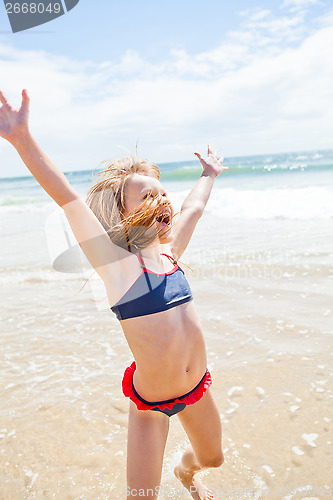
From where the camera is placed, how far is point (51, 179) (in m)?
1.75

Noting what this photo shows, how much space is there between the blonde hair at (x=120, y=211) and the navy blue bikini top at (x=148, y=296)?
4.3 inches

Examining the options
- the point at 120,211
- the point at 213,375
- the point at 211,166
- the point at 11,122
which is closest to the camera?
the point at 11,122

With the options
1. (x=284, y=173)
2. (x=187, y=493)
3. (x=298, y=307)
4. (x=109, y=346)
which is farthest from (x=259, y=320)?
(x=284, y=173)

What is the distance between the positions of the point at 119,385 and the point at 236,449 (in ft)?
3.76

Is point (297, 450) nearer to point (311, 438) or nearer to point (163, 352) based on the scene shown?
point (311, 438)

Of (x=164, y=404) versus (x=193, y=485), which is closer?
(x=164, y=404)

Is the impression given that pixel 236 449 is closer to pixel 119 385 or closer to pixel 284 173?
pixel 119 385

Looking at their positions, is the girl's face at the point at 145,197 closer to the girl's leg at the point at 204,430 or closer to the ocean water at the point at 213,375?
the ocean water at the point at 213,375

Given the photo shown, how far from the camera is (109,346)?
13.7 feet

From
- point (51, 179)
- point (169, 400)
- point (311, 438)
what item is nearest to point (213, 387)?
point (311, 438)

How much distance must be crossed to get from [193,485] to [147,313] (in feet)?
3.57

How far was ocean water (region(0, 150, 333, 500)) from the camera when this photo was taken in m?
2.51

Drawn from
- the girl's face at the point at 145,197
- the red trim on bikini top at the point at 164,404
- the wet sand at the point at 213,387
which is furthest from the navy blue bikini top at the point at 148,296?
the wet sand at the point at 213,387

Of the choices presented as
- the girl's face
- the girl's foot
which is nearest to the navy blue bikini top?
the girl's face
